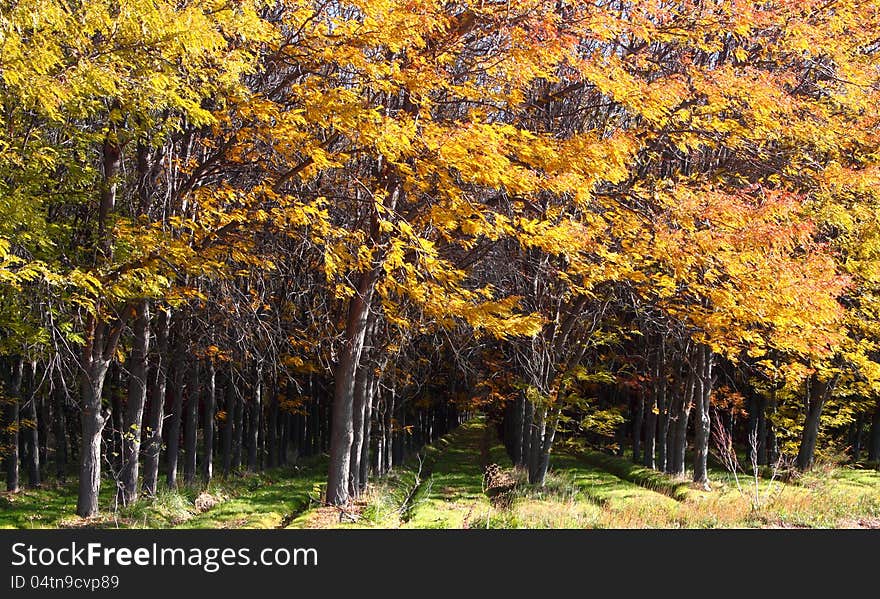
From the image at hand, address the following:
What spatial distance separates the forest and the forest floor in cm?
14

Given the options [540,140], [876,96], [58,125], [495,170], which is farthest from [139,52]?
[876,96]

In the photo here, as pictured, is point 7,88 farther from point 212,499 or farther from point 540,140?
point 212,499

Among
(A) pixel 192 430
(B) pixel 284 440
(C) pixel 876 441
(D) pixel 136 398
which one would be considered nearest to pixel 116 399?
(B) pixel 284 440

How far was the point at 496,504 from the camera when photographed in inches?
623

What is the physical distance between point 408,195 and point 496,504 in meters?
6.23

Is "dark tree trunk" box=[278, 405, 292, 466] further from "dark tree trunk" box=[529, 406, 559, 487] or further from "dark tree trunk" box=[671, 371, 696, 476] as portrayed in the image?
"dark tree trunk" box=[671, 371, 696, 476]

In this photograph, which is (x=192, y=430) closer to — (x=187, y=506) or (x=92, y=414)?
(x=187, y=506)

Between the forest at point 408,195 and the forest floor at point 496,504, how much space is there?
0.14 meters

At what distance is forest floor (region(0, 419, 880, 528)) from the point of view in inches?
490

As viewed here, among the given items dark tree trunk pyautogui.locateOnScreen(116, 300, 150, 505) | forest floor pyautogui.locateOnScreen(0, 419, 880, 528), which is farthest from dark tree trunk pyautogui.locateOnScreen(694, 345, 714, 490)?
dark tree trunk pyautogui.locateOnScreen(116, 300, 150, 505)

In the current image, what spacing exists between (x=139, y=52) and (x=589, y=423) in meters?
18.9

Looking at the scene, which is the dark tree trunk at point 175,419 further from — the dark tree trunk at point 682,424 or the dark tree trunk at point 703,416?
the dark tree trunk at point 682,424

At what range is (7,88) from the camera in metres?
9.23

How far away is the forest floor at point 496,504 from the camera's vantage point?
12453 mm
